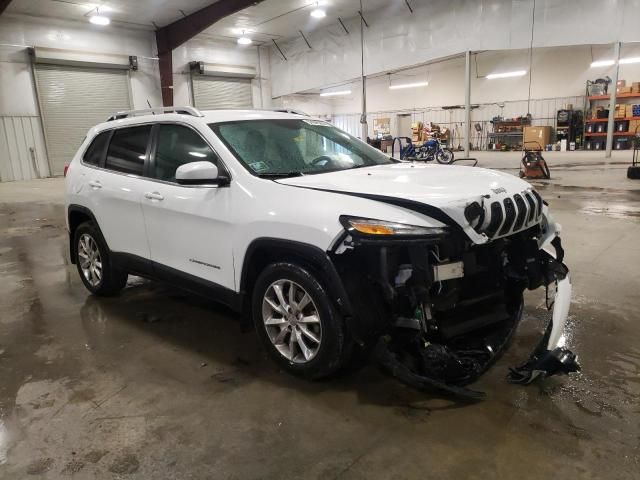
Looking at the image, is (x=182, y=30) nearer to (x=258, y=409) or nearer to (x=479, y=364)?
(x=258, y=409)

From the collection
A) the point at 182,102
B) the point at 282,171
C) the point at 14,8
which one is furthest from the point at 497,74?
the point at 282,171

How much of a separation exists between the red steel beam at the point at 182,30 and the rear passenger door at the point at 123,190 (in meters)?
12.2

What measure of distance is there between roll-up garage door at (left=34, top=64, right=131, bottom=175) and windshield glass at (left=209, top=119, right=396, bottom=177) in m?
16.6

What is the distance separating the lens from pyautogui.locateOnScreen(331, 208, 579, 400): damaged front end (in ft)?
7.72

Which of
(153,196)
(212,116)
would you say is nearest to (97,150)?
(153,196)

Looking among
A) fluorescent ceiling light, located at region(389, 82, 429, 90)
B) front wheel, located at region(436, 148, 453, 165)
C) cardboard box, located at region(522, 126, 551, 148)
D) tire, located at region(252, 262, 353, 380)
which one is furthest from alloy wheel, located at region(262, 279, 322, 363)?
fluorescent ceiling light, located at region(389, 82, 429, 90)

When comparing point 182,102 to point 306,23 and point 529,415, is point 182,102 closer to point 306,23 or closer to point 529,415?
point 306,23

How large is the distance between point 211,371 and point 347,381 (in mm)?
849

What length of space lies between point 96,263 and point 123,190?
953 millimetres

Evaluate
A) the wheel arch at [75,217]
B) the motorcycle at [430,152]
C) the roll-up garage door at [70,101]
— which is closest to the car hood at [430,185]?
the wheel arch at [75,217]

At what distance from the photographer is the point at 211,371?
2961mm

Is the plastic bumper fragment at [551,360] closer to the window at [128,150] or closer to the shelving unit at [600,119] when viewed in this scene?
the window at [128,150]

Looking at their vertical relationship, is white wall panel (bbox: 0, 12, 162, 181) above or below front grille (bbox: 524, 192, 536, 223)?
above

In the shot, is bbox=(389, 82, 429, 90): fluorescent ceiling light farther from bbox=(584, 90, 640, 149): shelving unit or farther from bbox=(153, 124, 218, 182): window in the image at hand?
bbox=(153, 124, 218, 182): window
